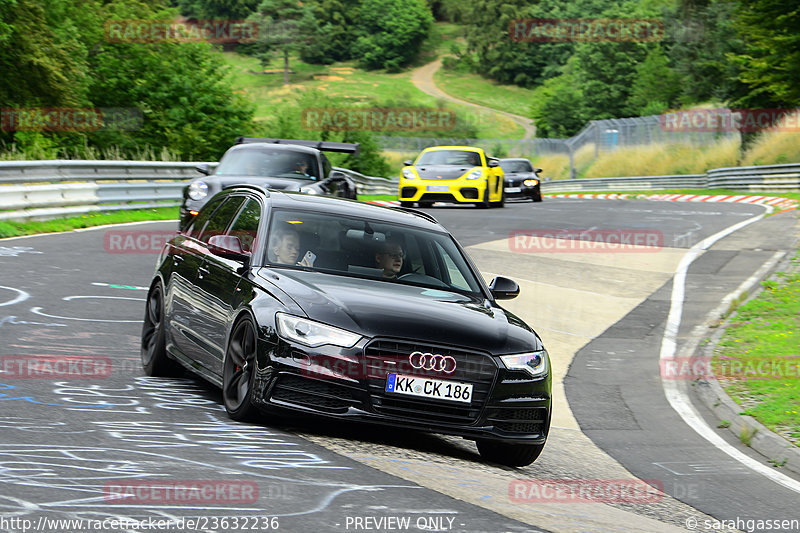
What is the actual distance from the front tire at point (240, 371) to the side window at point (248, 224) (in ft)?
2.84

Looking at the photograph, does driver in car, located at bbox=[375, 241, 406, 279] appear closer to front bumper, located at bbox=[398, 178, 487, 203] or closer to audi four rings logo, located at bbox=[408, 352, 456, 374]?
audi four rings logo, located at bbox=[408, 352, 456, 374]

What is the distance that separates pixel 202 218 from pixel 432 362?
327 cm

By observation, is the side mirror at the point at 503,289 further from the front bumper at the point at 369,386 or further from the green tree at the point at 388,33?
the green tree at the point at 388,33

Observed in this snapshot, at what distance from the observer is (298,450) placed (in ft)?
20.6

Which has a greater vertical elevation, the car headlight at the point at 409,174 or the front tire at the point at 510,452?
the front tire at the point at 510,452

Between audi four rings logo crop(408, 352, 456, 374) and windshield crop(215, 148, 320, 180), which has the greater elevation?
audi four rings logo crop(408, 352, 456, 374)

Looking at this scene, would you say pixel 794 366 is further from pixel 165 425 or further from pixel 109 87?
pixel 109 87

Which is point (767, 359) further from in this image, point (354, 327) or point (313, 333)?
point (313, 333)

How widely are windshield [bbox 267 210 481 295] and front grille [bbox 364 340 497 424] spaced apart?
1.16 m

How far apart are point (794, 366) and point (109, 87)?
35699 millimetres

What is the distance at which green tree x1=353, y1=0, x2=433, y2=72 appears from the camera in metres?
182

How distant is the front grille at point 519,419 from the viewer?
22.5ft

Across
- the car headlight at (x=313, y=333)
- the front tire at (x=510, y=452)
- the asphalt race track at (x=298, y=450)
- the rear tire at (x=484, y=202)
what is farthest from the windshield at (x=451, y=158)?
the car headlight at (x=313, y=333)

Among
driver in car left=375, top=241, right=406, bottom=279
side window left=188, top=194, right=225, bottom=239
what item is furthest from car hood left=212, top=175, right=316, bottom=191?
driver in car left=375, top=241, right=406, bottom=279
